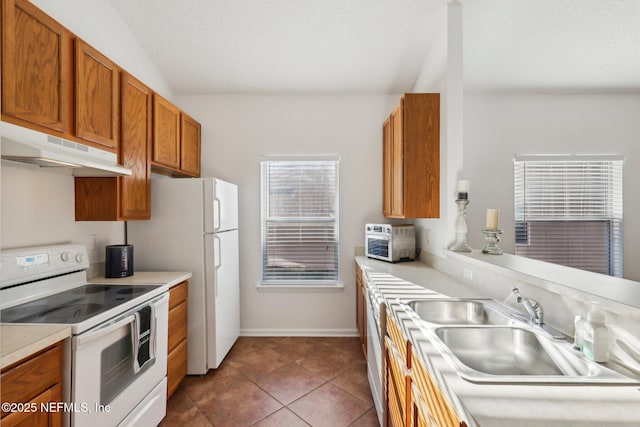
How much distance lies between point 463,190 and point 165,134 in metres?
2.47

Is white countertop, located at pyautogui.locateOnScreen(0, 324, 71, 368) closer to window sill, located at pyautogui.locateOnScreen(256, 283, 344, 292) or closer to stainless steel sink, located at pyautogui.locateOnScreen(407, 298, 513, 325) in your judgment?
A: stainless steel sink, located at pyautogui.locateOnScreen(407, 298, 513, 325)

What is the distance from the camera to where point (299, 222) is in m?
3.26

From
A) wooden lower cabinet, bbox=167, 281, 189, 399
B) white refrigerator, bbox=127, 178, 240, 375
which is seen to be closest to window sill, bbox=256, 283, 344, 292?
white refrigerator, bbox=127, 178, 240, 375

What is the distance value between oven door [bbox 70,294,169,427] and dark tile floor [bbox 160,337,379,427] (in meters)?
0.33

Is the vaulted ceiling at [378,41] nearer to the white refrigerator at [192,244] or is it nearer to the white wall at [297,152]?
the white wall at [297,152]

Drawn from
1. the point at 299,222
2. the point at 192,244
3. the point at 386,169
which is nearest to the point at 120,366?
the point at 192,244

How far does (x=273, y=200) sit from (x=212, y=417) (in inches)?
79.6

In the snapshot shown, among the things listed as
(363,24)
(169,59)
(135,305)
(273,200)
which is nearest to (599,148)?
(363,24)

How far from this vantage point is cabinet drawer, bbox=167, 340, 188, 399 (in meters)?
2.06

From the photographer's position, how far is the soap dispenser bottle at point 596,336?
886mm

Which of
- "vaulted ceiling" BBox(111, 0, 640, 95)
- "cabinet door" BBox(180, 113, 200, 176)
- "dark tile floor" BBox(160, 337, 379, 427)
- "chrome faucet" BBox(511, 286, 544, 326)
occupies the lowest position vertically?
"dark tile floor" BBox(160, 337, 379, 427)

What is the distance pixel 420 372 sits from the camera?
1.05m

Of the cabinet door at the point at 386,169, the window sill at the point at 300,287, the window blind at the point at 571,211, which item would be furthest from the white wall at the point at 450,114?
the window sill at the point at 300,287

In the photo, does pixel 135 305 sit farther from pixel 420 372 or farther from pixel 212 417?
pixel 420 372
